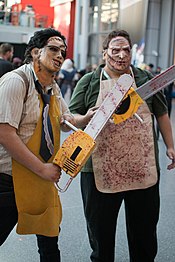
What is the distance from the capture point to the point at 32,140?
6.62 feet

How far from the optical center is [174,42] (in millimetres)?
23188

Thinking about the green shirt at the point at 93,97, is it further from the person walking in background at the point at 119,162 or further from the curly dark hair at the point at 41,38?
the curly dark hair at the point at 41,38

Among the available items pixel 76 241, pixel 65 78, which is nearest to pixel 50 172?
pixel 76 241

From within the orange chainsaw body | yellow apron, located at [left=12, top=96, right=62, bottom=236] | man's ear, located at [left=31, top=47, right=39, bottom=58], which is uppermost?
man's ear, located at [left=31, top=47, right=39, bottom=58]

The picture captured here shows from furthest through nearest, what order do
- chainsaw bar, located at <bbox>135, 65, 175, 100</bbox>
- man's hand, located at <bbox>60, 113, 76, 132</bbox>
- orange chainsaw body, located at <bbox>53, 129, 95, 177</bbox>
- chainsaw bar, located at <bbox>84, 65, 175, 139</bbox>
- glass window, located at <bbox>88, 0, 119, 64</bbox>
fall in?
glass window, located at <bbox>88, 0, 119, 64</bbox>
chainsaw bar, located at <bbox>135, 65, 175, 100</bbox>
man's hand, located at <bbox>60, 113, 76, 132</bbox>
chainsaw bar, located at <bbox>84, 65, 175, 139</bbox>
orange chainsaw body, located at <bbox>53, 129, 95, 177</bbox>

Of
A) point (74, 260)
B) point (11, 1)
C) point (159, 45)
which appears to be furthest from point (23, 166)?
point (11, 1)

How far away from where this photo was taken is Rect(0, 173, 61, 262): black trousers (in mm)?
2078

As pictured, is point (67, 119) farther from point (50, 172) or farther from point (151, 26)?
point (151, 26)

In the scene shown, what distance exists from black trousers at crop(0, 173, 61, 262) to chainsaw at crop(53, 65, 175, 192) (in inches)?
9.0

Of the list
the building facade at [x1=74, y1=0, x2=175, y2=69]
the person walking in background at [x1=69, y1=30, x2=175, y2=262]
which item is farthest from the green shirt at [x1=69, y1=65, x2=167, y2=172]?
the building facade at [x1=74, y1=0, x2=175, y2=69]

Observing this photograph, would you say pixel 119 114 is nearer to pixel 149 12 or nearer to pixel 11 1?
pixel 149 12

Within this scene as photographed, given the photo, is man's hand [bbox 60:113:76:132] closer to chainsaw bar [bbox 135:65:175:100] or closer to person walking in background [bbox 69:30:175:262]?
person walking in background [bbox 69:30:175:262]

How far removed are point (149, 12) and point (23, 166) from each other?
22.3 m

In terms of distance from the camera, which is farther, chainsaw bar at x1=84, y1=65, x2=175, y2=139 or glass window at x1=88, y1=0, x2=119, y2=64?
glass window at x1=88, y1=0, x2=119, y2=64
